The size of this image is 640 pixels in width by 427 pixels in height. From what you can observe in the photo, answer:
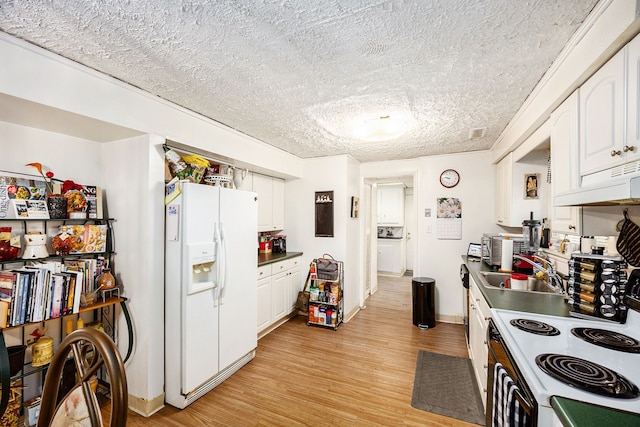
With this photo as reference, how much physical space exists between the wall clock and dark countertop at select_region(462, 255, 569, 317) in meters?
2.12

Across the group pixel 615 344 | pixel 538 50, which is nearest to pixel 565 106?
pixel 538 50

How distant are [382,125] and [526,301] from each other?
6.02 ft

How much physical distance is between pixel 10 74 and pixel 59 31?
36cm

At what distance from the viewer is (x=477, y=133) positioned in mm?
3045

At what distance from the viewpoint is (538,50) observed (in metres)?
1.55

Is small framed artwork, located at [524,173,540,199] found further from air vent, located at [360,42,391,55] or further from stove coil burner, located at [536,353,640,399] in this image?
air vent, located at [360,42,391,55]

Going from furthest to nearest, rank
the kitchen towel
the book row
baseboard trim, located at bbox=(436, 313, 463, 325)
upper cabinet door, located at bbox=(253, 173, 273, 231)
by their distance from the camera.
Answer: baseboard trim, located at bbox=(436, 313, 463, 325) < upper cabinet door, located at bbox=(253, 173, 273, 231) < the book row < the kitchen towel

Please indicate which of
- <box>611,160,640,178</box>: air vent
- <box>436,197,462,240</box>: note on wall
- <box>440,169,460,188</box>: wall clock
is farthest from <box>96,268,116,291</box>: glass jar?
<box>440,169,460,188</box>: wall clock

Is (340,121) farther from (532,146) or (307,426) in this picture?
(307,426)

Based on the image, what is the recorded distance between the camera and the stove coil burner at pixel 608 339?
121cm

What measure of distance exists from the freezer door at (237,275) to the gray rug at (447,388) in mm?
1643

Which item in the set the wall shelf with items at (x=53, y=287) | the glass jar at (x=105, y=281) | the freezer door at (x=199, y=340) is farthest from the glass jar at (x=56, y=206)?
the freezer door at (x=199, y=340)

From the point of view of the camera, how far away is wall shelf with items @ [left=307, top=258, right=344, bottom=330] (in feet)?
12.1

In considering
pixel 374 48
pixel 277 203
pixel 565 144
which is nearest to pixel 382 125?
pixel 374 48
